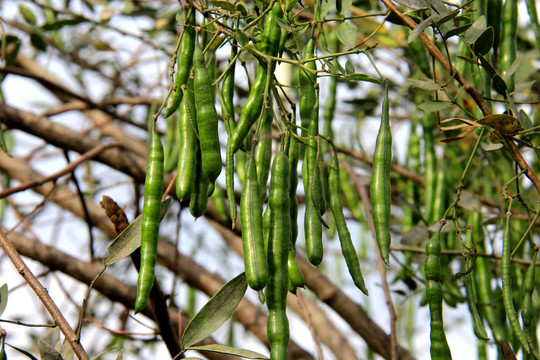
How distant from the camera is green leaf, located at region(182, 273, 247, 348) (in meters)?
0.92

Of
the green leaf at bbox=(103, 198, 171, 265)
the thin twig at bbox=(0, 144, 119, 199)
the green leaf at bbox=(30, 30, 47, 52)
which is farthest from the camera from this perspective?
the green leaf at bbox=(30, 30, 47, 52)

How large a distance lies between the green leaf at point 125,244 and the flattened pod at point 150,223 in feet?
0.08

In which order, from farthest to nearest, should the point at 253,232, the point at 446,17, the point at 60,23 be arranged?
the point at 60,23
the point at 446,17
the point at 253,232

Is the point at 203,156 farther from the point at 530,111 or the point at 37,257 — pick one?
the point at 530,111

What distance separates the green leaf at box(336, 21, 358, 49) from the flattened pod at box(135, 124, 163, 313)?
0.34 meters

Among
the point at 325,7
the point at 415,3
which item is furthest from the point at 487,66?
the point at 325,7

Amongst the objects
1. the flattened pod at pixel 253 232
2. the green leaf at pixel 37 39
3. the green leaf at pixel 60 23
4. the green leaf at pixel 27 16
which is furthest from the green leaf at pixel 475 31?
the green leaf at pixel 27 16

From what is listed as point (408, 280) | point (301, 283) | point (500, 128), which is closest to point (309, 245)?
point (301, 283)

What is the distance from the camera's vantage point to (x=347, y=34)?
1.07 meters

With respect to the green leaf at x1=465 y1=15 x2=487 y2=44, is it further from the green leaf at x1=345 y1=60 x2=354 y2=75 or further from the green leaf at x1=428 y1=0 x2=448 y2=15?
the green leaf at x1=345 y1=60 x2=354 y2=75

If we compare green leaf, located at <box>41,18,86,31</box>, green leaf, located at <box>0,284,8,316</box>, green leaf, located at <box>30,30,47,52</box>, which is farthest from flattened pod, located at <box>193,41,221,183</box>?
green leaf, located at <box>41,18,86,31</box>

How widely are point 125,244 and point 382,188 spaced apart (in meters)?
0.36

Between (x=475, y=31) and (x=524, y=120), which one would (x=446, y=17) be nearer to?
(x=475, y=31)

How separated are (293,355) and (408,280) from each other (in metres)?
0.37
